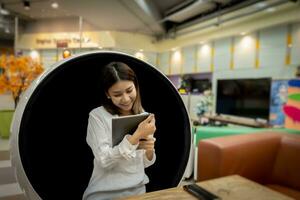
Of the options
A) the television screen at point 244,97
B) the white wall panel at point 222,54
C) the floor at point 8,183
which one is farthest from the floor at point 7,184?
the white wall panel at point 222,54

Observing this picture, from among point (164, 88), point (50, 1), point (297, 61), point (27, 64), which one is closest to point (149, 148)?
point (164, 88)

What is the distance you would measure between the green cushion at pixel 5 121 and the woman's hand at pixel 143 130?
3.15 meters

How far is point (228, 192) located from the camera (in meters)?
0.89

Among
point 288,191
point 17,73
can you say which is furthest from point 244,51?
point 17,73

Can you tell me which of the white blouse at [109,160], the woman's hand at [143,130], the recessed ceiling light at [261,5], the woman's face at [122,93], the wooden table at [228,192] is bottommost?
the wooden table at [228,192]

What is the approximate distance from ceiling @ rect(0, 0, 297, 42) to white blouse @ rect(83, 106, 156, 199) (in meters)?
3.97

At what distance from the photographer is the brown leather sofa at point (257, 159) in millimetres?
1487

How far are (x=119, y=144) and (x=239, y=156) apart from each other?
3.27ft

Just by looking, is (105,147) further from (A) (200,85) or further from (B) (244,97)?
(A) (200,85)

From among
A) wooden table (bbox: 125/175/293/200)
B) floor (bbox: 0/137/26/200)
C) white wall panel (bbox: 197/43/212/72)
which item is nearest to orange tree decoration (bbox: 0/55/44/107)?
floor (bbox: 0/137/26/200)

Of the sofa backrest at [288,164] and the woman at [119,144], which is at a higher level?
the woman at [119,144]

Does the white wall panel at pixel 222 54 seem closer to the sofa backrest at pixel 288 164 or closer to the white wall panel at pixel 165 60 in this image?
the white wall panel at pixel 165 60

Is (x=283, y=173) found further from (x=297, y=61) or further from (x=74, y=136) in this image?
(x=297, y=61)

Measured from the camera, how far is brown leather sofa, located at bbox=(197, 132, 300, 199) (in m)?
1.49
